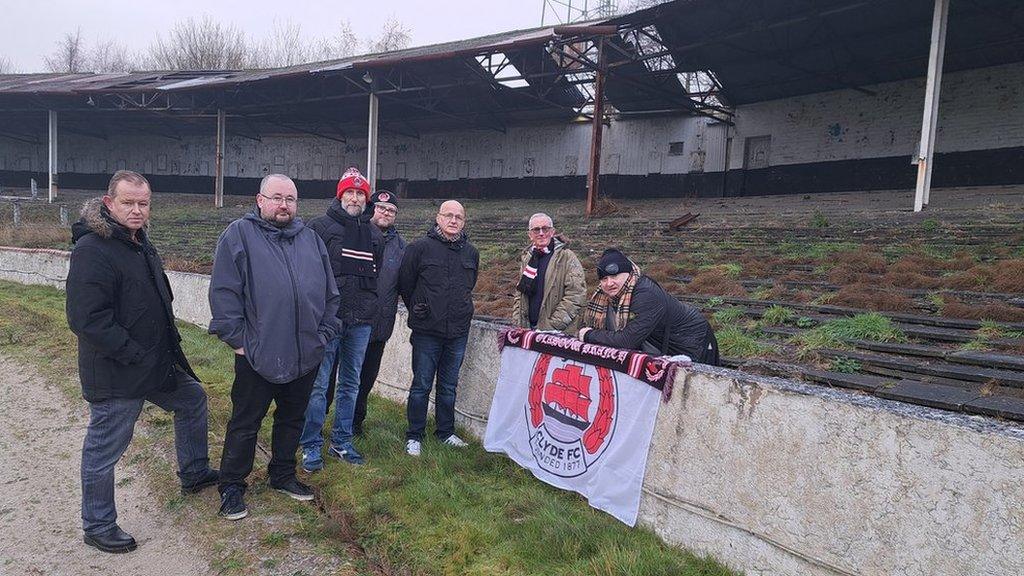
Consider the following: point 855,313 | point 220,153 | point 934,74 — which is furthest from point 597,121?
point 220,153

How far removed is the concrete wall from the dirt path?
249 centimetres

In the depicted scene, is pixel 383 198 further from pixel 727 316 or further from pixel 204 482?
pixel 727 316

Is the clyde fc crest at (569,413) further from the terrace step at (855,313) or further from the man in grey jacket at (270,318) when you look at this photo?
the terrace step at (855,313)

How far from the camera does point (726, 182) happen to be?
19500 millimetres

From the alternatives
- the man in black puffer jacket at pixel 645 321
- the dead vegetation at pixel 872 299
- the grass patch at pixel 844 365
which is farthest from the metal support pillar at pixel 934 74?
the man in black puffer jacket at pixel 645 321

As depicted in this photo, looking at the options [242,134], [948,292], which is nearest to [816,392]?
[948,292]

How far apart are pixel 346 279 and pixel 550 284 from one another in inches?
59.5

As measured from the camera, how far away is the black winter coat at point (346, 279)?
417 cm

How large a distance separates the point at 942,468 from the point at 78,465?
16.7 ft

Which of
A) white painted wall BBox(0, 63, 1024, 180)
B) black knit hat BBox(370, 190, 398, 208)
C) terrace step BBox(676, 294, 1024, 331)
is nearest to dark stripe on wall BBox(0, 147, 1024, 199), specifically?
white painted wall BBox(0, 63, 1024, 180)

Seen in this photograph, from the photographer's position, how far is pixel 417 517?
351 centimetres

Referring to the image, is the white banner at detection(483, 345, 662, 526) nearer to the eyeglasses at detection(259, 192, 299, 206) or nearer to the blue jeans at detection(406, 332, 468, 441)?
the blue jeans at detection(406, 332, 468, 441)

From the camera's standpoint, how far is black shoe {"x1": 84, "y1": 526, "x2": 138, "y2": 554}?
316 centimetres

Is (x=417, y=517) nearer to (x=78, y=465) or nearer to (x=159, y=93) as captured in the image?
(x=78, y=465)
